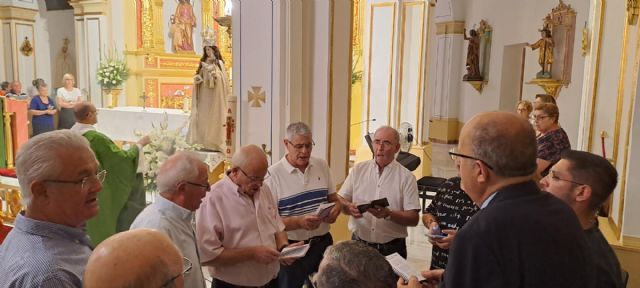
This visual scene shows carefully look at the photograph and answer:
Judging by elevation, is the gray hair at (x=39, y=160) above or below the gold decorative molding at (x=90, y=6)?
below

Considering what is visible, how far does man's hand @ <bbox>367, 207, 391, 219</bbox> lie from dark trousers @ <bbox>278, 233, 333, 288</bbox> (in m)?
0.51

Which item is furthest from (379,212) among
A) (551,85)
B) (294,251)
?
(551,85)

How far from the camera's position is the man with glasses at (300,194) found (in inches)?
142

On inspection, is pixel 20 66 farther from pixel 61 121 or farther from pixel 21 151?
pixel 21 151

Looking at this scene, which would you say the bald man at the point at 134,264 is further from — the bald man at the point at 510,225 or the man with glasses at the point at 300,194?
the man with glasses at the point at 300,194

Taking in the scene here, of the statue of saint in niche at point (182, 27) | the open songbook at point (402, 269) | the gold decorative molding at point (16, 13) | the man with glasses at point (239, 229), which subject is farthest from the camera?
the statue of saint in niche at point (182, 27)

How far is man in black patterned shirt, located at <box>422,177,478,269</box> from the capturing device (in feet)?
10.3

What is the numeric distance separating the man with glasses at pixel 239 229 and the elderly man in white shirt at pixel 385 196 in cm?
94

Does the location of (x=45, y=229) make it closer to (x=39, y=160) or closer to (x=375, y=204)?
(x=39, y=160)

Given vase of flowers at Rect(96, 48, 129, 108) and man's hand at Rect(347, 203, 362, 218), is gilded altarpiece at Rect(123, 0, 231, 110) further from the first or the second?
man's hand at Rect(347, 203, 362, 218)

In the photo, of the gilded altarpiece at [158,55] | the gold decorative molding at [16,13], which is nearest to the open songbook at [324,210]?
the gilded altarpiece at [158,55]

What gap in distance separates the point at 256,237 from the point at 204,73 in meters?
4.54

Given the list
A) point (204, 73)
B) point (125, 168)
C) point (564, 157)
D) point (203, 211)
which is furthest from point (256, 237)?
point (204, 73)

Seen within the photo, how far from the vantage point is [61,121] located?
433 inches
